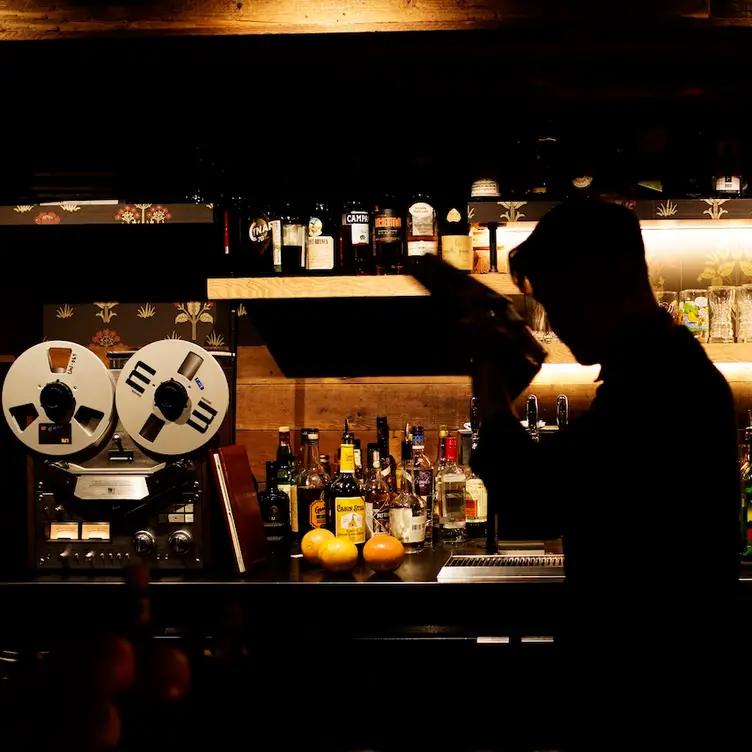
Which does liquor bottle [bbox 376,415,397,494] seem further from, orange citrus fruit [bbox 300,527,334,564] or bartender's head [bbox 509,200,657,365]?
bartender's head [bbox 509,200,657,365]

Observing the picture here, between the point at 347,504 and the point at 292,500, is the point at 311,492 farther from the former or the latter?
the point at 347,504

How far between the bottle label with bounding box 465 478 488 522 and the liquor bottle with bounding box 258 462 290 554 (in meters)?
0.55

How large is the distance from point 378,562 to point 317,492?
50cm

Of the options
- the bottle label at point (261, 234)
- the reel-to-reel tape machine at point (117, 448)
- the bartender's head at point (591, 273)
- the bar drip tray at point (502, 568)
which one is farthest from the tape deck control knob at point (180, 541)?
the bartender's head at point (591, 273)

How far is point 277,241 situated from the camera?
2.59 m

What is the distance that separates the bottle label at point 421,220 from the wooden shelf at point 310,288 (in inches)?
7.8

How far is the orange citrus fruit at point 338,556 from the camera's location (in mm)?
2193

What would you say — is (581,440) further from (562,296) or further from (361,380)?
(361,380)

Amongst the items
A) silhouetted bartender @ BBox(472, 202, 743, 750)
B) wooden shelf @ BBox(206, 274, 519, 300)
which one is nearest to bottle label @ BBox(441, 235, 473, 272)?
wooden shelf @ BBox(206, 274, 519, 300)

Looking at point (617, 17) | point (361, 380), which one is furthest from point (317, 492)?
point (617, 17)

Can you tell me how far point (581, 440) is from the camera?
1299 millimetres

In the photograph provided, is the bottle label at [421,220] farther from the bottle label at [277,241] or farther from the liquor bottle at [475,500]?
the liquor bottle at [475,500]

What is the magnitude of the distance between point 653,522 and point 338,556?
44.5 inches

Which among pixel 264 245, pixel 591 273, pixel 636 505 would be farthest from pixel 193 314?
pixel 636 505
